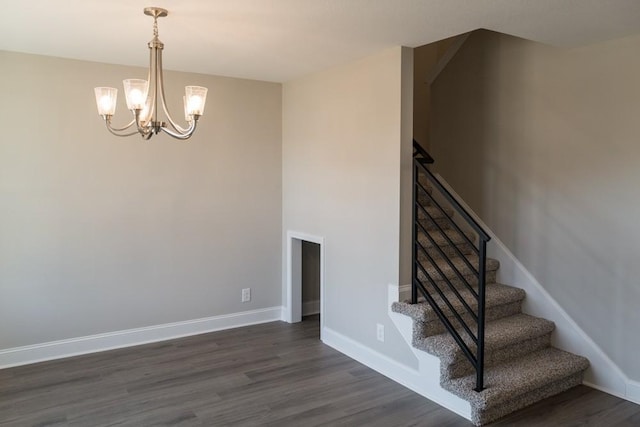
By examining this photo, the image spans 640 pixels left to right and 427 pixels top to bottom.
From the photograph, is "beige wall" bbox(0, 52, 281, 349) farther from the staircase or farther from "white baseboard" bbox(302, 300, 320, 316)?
the staircase

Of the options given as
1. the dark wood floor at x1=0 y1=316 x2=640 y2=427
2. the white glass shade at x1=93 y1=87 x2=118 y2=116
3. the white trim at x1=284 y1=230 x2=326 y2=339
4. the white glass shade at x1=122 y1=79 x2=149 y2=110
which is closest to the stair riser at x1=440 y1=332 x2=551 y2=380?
the dark wood floor at x1=0 y1=316 x2=640 y2=427

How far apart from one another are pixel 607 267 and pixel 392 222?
1.43 metres

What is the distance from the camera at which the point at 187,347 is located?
4039 millimetres

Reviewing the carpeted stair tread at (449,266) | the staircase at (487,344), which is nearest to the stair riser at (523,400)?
the staircase at (487,344)

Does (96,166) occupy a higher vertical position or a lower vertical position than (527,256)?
higher

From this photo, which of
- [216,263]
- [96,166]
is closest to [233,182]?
[216,263]

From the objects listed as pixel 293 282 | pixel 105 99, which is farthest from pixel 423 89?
pixel 105 99

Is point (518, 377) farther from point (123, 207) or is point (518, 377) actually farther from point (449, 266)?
point (123, 207)

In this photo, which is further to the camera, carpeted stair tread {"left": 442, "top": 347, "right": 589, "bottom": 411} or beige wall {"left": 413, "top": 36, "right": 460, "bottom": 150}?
beige wall {"left": 413, "top": 36, "right": 460, "bottom": 150}

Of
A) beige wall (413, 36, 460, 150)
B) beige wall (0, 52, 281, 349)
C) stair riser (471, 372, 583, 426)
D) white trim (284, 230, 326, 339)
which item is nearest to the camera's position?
stair riser (471, 372, 583, 426)

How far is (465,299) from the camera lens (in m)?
3.48

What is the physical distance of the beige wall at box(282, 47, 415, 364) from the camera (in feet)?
11.1

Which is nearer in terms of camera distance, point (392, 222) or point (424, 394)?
point (424, 394)

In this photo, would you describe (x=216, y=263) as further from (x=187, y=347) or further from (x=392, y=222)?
(x=392, y=222)
